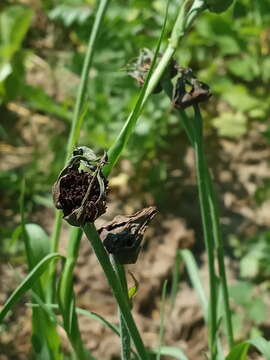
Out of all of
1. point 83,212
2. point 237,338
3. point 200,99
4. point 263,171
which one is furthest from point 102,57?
point 83,212

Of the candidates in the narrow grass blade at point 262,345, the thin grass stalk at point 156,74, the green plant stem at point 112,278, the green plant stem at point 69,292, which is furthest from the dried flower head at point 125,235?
the narrow grass blade at point 262,345

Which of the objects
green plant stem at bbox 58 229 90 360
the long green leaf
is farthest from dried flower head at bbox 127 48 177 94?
the long green leaf

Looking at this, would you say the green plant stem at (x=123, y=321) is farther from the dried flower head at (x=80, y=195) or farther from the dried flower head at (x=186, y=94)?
the dried flower head at (x=186, y=94)

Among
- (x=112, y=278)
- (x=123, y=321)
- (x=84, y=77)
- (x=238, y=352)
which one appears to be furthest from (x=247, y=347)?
(x=84, y=77)

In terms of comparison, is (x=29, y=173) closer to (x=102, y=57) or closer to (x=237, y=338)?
(x=102, y=57)

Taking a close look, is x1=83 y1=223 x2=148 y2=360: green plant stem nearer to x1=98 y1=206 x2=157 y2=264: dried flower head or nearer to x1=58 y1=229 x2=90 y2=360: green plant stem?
x1=98 y1=206 x2=157 y2=264: dried flower head
